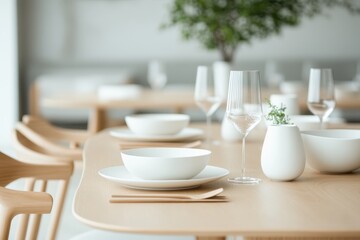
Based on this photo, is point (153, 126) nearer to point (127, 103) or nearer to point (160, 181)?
point (160, 181)

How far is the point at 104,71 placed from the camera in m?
7.11

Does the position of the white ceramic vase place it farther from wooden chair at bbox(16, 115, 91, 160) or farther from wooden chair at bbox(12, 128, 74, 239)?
wooden chair at bbox(16, 115, 91, 160)

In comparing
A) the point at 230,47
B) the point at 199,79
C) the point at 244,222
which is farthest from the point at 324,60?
the point at 244,222

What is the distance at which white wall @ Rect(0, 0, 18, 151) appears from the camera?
6.75 m

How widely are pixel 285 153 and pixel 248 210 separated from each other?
0.30 metres

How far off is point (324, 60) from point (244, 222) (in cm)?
633

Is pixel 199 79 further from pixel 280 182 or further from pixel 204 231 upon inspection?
pixel 204 231

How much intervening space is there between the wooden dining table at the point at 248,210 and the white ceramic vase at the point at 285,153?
0.02 metres

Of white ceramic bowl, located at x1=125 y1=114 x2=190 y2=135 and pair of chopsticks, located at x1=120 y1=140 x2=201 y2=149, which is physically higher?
white ceramic bowl, located at x1=125 y1=114 x2=190 y2=135

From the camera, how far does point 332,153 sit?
5.34 ft

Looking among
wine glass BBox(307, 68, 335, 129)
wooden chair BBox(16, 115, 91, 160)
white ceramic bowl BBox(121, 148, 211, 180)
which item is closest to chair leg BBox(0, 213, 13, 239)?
white ceramic bowl BBox(121, 148, 211, 180)

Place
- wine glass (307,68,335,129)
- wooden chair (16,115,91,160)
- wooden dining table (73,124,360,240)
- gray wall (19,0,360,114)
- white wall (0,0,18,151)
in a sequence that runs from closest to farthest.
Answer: wooden dining table (73,124,360,240) → wine glass (307,68,335,129) → wooden chair (16,115,91,160) → white wall (0,0,18,151) → gray wall (19,0,360,114)

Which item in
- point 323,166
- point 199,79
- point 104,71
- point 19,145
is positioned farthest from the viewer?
point 104,71

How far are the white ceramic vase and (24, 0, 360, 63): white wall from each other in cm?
573
